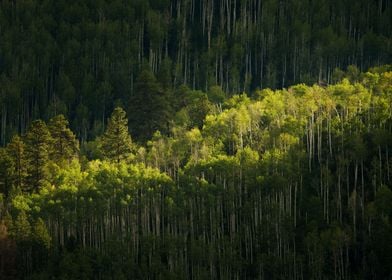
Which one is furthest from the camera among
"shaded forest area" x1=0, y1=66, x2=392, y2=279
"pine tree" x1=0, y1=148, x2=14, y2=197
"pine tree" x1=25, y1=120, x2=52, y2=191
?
"pine tree" x1=25, y1=120, x2=52, y2=191

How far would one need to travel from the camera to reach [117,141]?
130 m

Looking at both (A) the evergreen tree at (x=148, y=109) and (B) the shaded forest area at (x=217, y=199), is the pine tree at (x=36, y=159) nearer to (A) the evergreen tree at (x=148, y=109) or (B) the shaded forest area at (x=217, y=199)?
(B) the shaded forest area at (x=217, y=199)

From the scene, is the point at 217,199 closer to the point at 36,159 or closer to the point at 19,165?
the point at 36,159

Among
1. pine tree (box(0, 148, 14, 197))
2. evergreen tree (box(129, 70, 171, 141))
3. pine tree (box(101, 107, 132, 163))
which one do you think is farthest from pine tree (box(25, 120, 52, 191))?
evergreen tree (box(129, 70, 171, 141))

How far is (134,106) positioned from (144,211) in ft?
134

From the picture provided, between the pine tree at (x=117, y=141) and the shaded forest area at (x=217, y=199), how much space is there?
7.7 inches

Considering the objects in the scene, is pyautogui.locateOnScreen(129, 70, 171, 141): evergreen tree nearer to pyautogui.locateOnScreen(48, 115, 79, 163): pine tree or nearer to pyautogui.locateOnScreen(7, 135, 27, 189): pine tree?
pyautogui.locateOnScreen(48, 115, 79, 163): pine tree

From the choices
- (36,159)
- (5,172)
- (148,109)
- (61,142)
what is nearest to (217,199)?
(36,159)

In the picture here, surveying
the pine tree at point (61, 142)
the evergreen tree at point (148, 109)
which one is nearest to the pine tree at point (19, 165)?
the pine tree at point (61, 142)

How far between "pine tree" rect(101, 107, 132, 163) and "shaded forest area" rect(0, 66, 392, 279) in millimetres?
195

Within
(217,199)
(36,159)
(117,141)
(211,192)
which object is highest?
(117,141)

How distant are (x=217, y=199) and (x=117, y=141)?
25.7 metres

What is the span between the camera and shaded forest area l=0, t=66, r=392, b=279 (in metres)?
98.9

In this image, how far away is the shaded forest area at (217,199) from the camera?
98.9 meters
